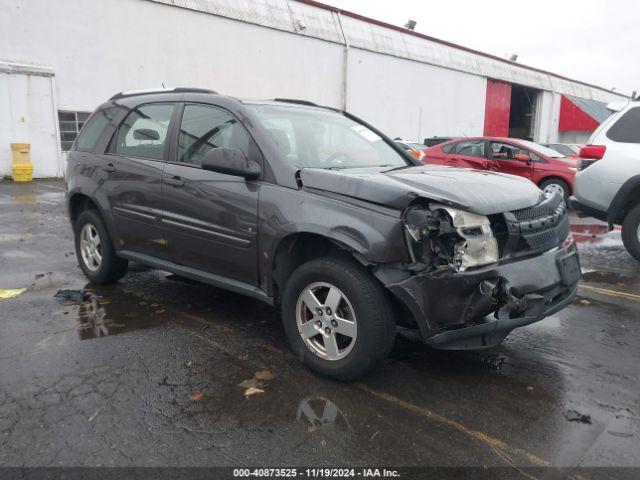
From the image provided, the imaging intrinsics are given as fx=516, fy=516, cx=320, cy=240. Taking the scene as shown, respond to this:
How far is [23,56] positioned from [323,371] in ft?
52.8

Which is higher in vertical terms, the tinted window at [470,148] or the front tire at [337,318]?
the tinted window at [470,148]

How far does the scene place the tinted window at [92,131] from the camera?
17.2 ft

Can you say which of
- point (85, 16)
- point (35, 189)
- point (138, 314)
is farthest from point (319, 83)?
point (138, 314)

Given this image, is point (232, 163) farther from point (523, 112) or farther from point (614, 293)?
point (523, 112)

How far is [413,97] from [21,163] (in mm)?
19780

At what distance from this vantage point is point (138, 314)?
454 cm

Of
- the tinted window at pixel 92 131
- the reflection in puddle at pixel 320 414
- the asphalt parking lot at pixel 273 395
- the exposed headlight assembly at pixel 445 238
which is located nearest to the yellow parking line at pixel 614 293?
the asphalt parking lot at pixel 273 395

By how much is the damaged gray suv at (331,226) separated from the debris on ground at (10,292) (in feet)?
3.70

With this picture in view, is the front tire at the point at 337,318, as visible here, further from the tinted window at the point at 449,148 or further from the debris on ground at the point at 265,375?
the tinted window at the point at 449,148

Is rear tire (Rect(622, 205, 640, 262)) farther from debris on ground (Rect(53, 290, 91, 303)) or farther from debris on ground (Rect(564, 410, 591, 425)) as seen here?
debris on ground (Rect(53, 290, 91, 303))

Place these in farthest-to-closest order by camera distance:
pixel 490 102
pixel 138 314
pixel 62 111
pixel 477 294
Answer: pixel 490 102, pixel 62 111, pixel 138 314, pixel 477 294

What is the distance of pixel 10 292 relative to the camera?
512 cm

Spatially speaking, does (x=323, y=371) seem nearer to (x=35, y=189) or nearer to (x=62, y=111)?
(x=35, y=189)

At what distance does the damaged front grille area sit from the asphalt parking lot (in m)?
0.86
